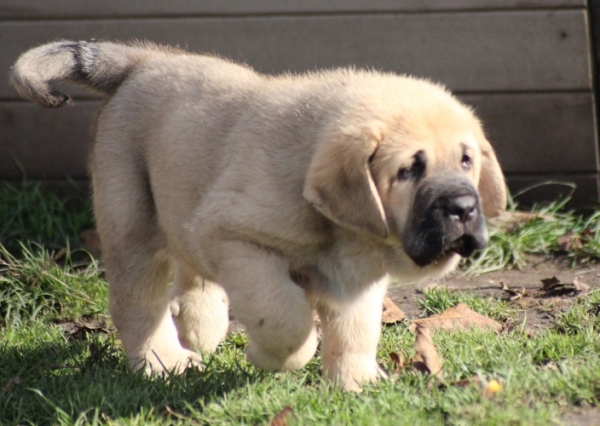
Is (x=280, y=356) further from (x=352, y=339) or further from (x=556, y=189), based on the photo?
(x=556, y=189)

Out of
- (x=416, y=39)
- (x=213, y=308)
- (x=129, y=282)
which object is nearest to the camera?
(x=129, y=282)

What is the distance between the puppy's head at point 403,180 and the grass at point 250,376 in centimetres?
58

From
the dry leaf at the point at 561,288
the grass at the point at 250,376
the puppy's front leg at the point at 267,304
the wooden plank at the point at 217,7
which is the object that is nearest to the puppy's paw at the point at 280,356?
the puppy's front leg at the point at 267,304

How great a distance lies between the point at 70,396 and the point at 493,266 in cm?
310

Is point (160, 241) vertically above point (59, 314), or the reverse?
point (160, 241)

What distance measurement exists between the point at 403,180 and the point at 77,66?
79.8 inches

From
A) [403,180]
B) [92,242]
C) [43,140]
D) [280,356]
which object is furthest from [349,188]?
[43,140]

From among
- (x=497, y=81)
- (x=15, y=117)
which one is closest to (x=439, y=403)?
(x=497, y=81)

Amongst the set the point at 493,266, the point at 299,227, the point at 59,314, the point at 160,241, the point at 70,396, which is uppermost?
the point at 299,227

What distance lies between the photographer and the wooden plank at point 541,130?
673cm

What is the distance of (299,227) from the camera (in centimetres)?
369

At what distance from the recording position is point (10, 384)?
14.1ft

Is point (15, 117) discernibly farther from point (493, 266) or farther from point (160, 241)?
point (493, 266)

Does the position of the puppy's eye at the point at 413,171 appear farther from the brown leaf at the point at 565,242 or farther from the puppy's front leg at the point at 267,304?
the brown leaf at the point at 565,242
